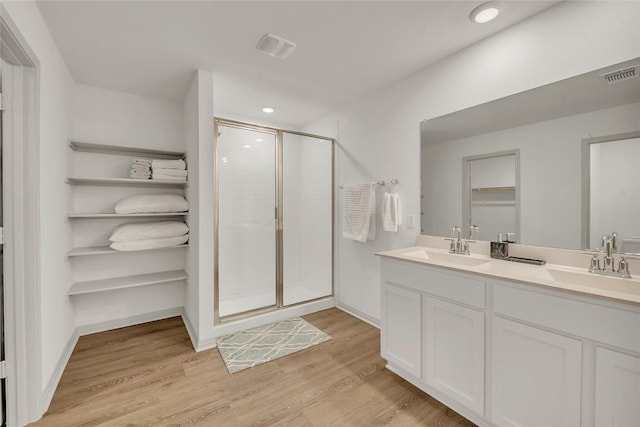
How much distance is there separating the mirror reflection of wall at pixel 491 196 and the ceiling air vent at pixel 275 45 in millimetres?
1619

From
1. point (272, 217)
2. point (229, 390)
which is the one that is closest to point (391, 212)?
point (272, 217)

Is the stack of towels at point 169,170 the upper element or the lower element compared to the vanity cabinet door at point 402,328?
upper

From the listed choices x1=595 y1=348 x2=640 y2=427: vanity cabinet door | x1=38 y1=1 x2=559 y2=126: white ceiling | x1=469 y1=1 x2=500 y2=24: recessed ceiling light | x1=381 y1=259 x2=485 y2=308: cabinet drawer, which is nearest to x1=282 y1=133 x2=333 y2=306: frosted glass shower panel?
x1=38 y1=1 x2=559 y2=126: white ceiling

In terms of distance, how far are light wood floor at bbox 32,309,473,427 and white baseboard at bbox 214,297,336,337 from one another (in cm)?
32

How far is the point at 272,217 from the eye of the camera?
3242mm

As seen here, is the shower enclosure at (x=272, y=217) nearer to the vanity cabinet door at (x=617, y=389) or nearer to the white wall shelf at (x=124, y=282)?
the white wall shelf at (x=124, y=282)

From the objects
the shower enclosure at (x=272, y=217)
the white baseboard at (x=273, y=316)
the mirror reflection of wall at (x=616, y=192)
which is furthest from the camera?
the shower enclosure at (x=272, y=217)

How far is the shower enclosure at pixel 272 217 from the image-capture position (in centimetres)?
315

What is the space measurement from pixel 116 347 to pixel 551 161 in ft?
12.2

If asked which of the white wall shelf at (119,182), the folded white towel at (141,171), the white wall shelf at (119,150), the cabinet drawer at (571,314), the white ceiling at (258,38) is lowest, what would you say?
the cabinet drawer at (571,314)

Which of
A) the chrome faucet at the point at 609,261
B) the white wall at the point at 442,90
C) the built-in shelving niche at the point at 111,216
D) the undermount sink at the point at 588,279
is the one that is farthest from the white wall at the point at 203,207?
the chrome faucet at the point at 609,261

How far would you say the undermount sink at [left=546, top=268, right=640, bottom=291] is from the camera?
1.32 meters

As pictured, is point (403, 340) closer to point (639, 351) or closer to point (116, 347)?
point (639, 351)

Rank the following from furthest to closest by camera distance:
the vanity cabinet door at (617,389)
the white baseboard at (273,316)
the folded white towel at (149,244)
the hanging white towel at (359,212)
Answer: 1. the hanging white towel at (359,212)
2. the white baseboard at (273,316)
3. the folded white towel at (149,244)
4. the vanity cabinet door at (617,389)
